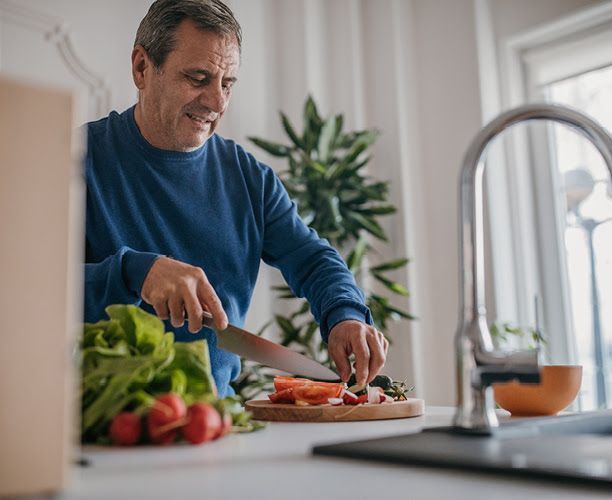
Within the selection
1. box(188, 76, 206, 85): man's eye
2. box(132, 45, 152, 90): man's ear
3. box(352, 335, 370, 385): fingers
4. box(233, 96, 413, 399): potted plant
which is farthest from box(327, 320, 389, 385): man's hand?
box(233, 96, 413, 399): potted plant

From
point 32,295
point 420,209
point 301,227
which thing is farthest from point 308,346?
point 32,295

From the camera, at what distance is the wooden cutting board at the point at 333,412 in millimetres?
1215

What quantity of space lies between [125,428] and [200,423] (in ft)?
0.29

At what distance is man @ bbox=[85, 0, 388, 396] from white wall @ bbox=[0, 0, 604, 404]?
1311 mm

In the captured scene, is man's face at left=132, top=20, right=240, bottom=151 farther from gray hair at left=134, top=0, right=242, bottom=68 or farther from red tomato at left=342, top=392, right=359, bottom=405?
red tomato at left=342, top=392, right=359, bottom=405

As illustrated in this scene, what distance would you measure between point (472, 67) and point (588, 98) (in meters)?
0.53

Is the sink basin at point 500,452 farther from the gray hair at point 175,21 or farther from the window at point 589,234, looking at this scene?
the window at point 589,234

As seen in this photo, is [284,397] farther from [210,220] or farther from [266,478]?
[266,478]

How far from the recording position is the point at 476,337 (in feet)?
2.85

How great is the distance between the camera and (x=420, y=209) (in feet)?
11.3

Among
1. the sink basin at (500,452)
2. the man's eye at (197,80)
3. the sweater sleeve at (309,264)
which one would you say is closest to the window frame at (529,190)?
the sweater sleeve at (309,264)

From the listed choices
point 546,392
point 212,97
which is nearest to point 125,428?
point 546,392

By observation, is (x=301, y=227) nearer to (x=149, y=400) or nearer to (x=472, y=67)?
(x=149, y=400)

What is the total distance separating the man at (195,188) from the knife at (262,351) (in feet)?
0.72
